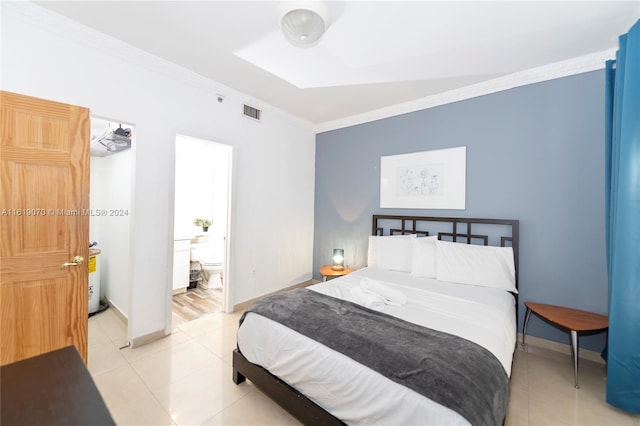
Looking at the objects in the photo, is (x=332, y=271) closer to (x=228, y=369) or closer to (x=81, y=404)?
(x=228, y=369)

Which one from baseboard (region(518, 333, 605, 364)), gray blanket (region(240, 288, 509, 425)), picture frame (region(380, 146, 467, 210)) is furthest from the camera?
picture frame (region(380, 146, 467, 210))

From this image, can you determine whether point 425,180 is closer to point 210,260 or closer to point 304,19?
point 304,19

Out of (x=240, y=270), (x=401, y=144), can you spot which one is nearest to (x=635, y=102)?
(x=401, y=144)

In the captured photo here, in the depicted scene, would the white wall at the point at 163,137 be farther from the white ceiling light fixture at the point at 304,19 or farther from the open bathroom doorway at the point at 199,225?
the white ceiling light fixture at the point at 304,19

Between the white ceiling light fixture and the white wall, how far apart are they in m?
1.51

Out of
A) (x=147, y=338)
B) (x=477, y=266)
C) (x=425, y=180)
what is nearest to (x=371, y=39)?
(x=425, y=180)

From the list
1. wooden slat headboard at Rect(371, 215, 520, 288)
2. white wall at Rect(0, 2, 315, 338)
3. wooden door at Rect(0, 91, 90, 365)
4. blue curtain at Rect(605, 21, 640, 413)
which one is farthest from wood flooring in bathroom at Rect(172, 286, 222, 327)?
blue curtain at Rect(605, 21, 640, 413)

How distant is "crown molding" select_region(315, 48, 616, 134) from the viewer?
2.35m

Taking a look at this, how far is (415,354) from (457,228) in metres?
2.11

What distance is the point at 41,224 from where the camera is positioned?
72.6 inches

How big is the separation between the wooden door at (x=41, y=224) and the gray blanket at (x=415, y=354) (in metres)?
1.50

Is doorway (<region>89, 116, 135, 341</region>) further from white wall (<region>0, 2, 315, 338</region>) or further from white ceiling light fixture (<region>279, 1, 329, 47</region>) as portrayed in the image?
white ceiling light fixture (<region>279, 1, 329, 47</region>)

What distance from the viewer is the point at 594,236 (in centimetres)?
235

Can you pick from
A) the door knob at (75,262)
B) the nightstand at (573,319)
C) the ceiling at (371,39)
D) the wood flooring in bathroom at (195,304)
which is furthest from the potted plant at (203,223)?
the nightstand at (573,319)
